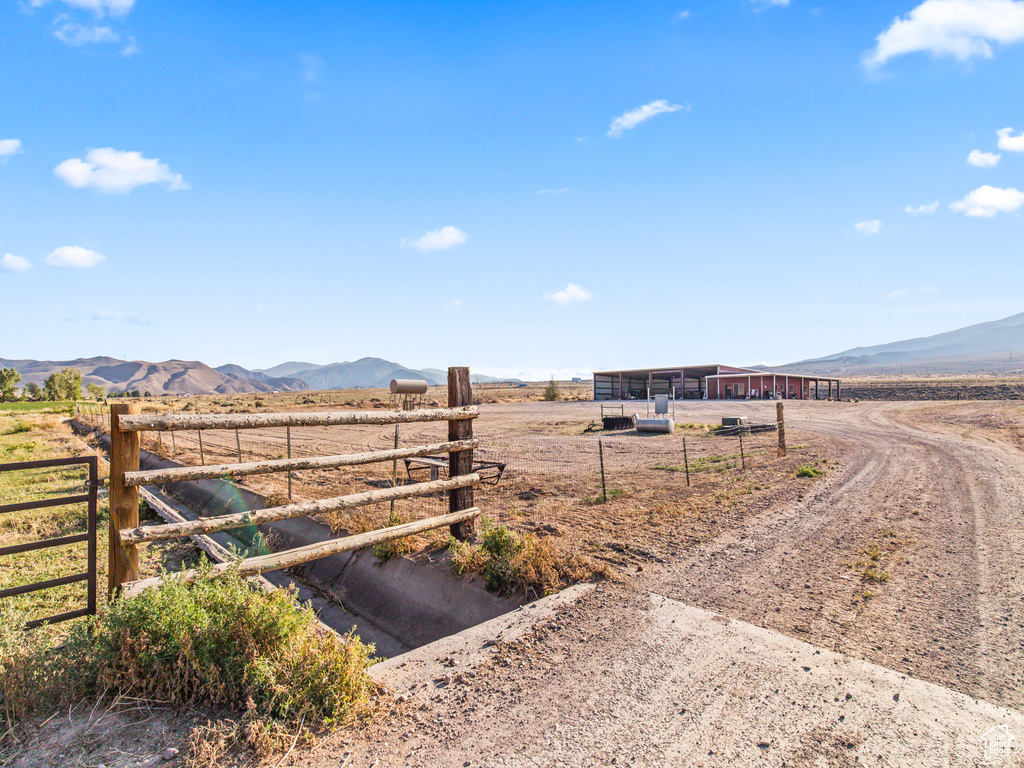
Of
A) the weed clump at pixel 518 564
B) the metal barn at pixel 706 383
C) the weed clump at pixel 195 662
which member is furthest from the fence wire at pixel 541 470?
the metal barn at pixel 706 383

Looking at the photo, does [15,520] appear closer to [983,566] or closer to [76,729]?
[76,729]

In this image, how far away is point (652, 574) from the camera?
5652mm

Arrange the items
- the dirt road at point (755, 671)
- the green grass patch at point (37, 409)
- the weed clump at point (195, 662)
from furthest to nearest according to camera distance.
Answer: the green grass patch at point (37, 409)
the weed clump at point (195, 662)
the dirt road at point (755, 671)

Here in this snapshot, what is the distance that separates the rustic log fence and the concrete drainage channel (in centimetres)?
62

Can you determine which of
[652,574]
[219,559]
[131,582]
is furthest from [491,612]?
[219,559]

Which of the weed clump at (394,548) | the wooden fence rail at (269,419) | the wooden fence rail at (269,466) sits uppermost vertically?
the wooden fence rail at (269,419)

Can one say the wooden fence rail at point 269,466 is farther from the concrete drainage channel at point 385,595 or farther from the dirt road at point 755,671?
the dirt road at point 755,671

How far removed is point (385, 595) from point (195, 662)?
311 centimetres

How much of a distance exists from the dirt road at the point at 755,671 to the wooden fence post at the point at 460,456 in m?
1.95

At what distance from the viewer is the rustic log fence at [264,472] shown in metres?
3.98

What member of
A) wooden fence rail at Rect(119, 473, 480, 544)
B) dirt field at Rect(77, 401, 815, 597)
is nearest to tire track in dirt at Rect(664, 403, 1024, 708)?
dirt field at Rect(77, 401, 815, 597)

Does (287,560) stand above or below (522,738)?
above

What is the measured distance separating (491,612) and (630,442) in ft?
54.9

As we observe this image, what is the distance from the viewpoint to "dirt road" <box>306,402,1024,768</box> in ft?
9.73
